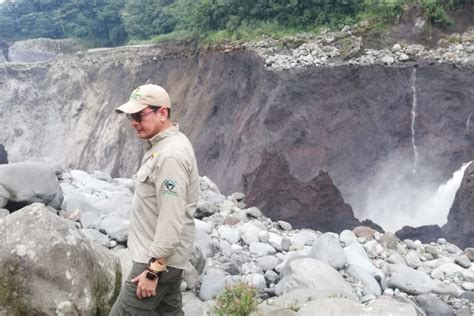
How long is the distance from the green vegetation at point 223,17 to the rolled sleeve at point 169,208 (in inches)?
578

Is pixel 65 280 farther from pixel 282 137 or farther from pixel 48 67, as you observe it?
Result: pixel 48 67

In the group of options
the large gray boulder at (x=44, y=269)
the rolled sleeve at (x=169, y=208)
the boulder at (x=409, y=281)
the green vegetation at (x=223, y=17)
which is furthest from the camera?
the green vegetation at (x=223, y=17)

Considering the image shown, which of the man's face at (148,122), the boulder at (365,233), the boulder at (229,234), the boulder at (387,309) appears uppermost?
the man's face at (148,122)

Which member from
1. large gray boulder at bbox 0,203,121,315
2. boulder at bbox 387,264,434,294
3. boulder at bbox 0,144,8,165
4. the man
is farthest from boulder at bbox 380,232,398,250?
boulder at bbox 0,144,8,165

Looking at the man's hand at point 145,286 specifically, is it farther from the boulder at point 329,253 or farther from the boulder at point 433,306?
the boulder at point 433,306

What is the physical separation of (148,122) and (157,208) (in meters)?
0.54

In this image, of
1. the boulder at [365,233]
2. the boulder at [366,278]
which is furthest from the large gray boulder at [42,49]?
the boulder at [366,278]

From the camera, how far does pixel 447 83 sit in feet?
42.8

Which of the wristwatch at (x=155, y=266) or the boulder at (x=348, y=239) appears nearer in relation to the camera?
the wristwatch at (x=155, y=266)

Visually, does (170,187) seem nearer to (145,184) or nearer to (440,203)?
(145,184)

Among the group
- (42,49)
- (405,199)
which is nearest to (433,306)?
(405,199)

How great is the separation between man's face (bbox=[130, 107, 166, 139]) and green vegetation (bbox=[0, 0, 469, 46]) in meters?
14.5

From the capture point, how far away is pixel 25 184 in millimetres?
5969

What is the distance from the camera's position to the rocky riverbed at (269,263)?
3.80 m
